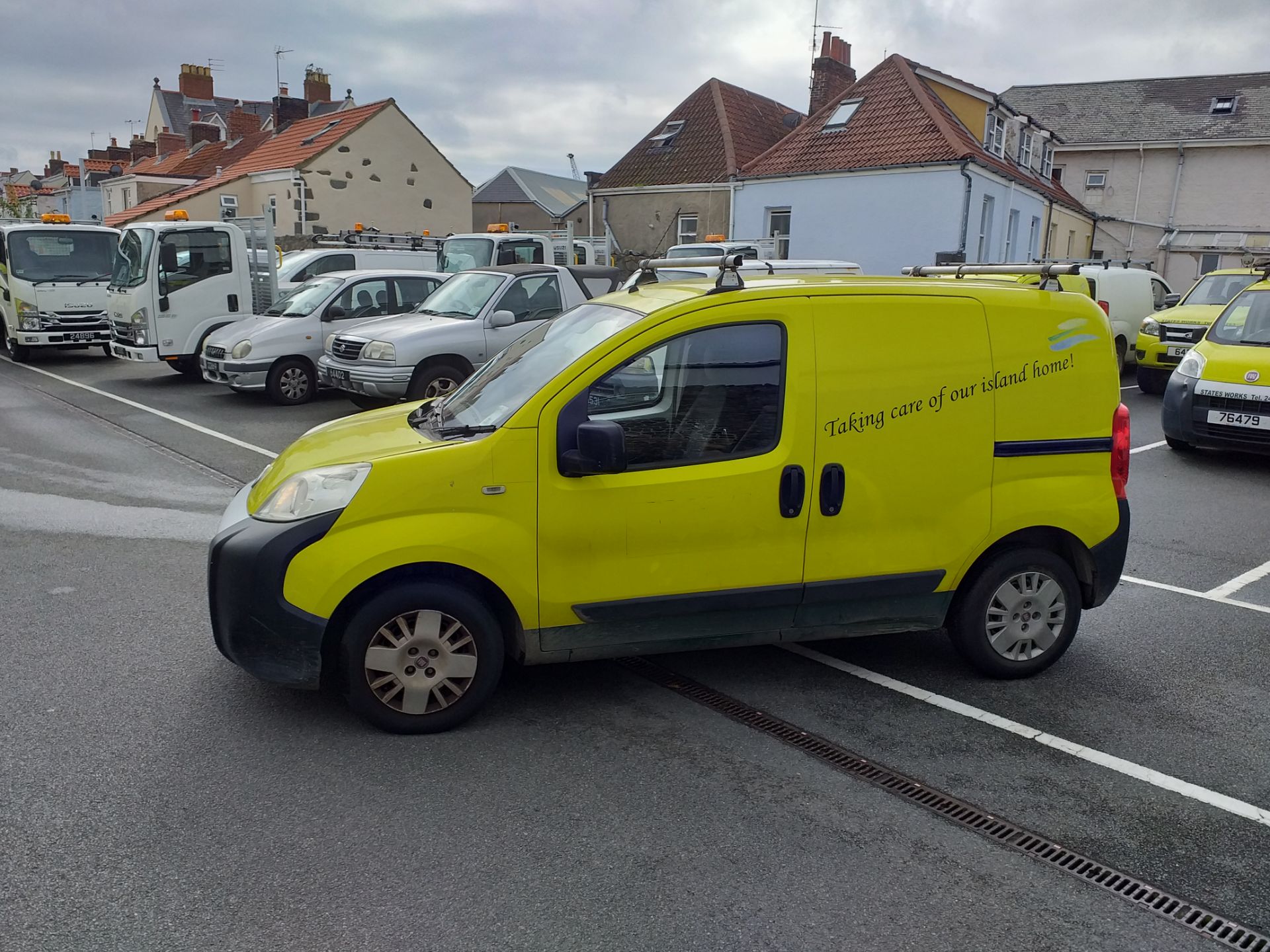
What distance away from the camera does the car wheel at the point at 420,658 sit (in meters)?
3.95

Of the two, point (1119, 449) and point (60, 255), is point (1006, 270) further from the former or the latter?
Result: point (60, 255)

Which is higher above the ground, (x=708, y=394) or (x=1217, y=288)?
(x=1217, y=288)

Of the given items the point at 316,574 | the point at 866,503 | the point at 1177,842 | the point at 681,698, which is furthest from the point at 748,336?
the point at 1177,842

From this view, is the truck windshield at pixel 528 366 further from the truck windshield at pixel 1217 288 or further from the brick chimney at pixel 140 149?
the brick chimney at pixel 140 149

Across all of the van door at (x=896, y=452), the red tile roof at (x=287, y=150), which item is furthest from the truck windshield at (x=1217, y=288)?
the red tile roof at (x=287, y=150)

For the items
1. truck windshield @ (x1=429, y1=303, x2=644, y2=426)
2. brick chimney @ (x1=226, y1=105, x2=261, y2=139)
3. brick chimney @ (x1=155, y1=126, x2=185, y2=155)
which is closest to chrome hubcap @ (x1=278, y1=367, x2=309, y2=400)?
truck windshield @ (x1=429, y1=303, x2=644, y2=426)

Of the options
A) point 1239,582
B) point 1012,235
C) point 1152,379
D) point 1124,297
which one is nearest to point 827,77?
point 1012,235

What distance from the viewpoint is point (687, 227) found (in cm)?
3150

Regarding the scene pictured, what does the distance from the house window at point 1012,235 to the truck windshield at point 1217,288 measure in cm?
996

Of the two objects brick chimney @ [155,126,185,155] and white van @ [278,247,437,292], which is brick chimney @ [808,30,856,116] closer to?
white van @ [278,247,437,292]

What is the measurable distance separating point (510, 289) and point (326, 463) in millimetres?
8179

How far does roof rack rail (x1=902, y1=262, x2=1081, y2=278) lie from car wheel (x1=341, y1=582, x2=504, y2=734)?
314 cm

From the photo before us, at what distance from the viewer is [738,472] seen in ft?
13.7

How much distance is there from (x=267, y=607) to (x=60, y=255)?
16.7 m
